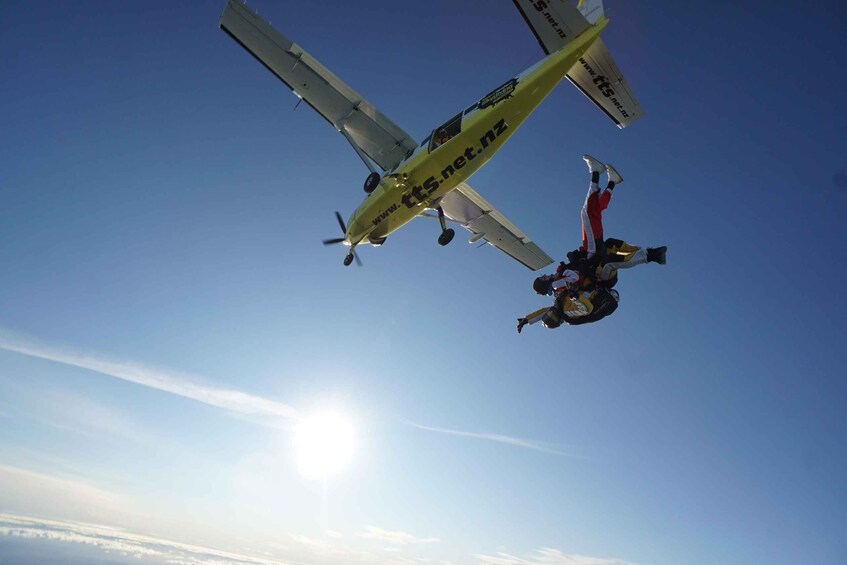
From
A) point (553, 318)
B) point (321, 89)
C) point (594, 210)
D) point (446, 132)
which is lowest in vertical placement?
point (553, 318)

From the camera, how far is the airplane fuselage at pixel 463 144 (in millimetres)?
10727

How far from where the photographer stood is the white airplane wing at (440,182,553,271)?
17047 millimetres

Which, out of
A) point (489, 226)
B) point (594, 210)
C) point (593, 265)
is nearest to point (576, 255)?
point (593, 265)

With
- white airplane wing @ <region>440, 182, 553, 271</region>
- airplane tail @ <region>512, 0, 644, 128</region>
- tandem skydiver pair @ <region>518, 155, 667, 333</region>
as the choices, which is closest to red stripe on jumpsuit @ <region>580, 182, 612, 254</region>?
tandem skydiver pair @ <region>518, 155, 667, 333</region>

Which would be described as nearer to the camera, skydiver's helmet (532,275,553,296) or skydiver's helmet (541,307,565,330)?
skydiver's helmet (541,307,565,330)

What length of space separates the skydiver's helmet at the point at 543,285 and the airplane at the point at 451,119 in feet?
19.4

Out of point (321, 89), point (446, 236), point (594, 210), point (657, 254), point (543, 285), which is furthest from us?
point (446, 236)

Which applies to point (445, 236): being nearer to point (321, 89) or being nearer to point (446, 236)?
point (446, 236)

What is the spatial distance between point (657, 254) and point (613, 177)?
1248 millimetres

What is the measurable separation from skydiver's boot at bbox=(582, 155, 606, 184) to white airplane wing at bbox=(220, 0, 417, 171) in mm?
10081

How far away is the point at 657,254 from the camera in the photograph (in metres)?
4.93

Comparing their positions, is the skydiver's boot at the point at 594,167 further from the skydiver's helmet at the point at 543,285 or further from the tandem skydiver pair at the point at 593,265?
the skydiver's helmet at the point at 543,285

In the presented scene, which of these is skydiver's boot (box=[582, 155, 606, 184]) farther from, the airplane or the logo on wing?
the logo on wing

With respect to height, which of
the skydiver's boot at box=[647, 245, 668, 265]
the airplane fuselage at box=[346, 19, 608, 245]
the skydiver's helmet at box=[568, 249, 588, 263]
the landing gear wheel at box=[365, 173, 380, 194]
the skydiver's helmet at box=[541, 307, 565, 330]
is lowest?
the skydiver's helmet at box=[541, 307, 565, 330]
